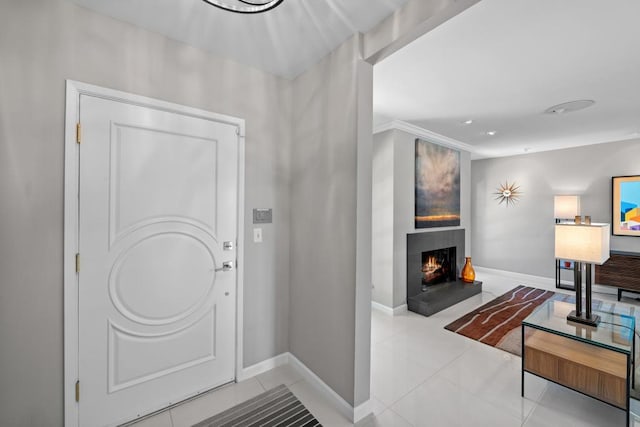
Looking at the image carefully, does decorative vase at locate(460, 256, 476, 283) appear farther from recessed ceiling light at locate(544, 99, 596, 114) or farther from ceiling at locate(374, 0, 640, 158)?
recessed ceiling light at locate(544, 99, 596, 114)

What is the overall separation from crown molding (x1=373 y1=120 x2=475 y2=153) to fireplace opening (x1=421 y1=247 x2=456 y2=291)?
68.8 inches

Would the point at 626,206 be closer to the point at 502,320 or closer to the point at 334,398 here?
the point at 502,320

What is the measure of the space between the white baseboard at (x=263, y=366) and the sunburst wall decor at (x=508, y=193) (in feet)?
17.7

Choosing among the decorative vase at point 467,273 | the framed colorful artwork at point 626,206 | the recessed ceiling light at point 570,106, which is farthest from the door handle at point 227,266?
the framed colorful artwork at point 626,206

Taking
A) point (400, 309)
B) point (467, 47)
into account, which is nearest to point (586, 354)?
point (400, 309)

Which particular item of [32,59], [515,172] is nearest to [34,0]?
[32,59]

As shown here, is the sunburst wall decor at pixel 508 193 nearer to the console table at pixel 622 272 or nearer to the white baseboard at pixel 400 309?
the console table at pixel 622 272

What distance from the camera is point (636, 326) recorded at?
2.03 meters

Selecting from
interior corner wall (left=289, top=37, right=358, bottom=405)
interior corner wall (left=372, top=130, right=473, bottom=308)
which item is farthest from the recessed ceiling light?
interior corner wall (left=289, top=37, right=358, bottom=405)

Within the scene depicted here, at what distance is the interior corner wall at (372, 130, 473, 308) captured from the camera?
3.58 meters

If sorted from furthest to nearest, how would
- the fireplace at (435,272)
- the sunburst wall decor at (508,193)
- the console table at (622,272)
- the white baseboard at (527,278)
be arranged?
the sunburst wall decor at (508,193)
the white baseboard at (527,278)
the console table at (622,272)
the fireplace at (435,272)

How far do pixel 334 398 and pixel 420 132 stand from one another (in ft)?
11.3

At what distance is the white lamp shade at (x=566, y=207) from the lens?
4.44 meters

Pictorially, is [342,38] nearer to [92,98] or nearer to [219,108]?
[219,108]
